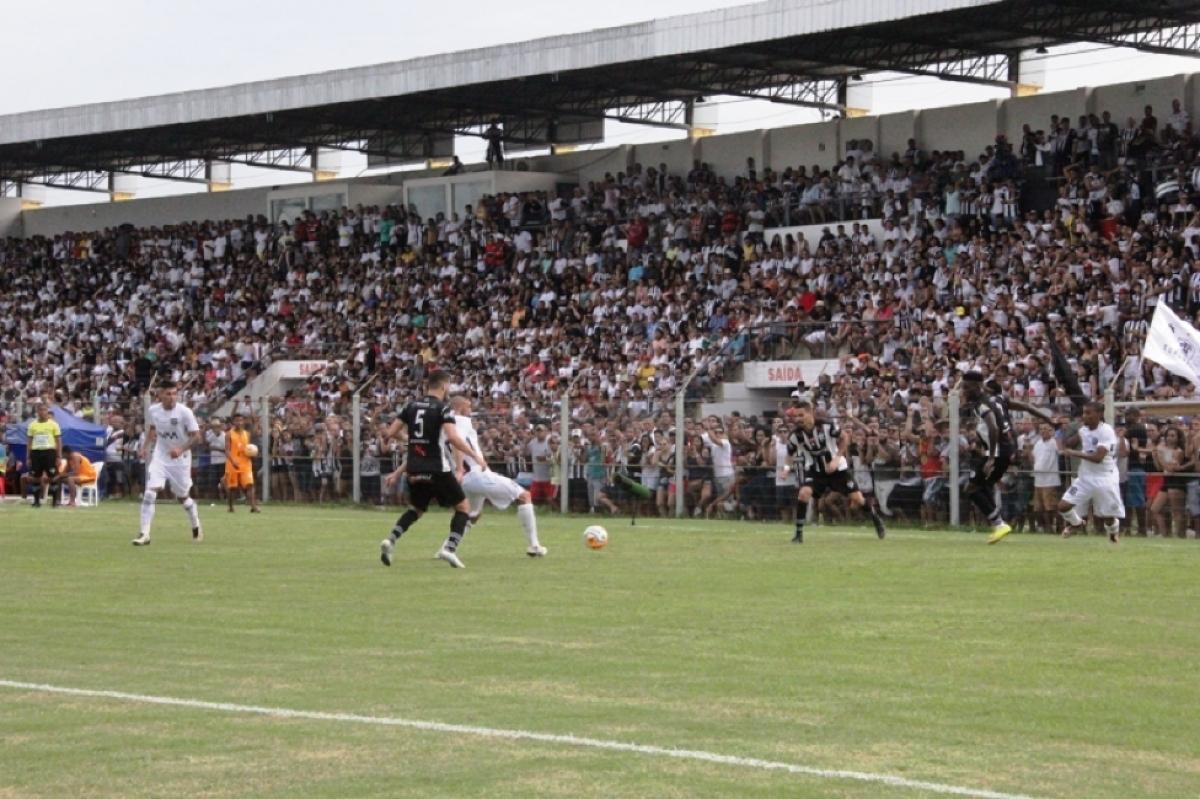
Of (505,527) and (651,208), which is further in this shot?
(651,208)

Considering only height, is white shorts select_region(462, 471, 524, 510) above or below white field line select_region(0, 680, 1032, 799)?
above

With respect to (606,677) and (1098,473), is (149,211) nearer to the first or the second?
(1098,473)

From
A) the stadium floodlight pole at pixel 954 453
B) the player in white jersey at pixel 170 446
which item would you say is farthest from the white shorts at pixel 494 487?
the stadium floodlight pole at pixel 954 453

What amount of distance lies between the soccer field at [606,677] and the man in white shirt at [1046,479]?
21.2 feet

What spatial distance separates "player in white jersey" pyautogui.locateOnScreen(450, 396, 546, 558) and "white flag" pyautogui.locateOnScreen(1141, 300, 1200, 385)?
8164 millimetres

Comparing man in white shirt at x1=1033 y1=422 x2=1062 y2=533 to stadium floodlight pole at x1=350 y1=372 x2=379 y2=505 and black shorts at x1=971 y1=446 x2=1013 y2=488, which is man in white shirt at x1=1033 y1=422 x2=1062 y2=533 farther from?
stadium floodlight pole at x1=350 y1=372 x2=379 y2=505

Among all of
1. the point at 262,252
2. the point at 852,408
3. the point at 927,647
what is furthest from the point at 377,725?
the point at 262,252

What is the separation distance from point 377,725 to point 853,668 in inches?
130

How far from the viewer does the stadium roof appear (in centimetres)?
4122

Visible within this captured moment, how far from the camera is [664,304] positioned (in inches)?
1706

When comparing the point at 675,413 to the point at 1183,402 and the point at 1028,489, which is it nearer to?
the point at 1028,489

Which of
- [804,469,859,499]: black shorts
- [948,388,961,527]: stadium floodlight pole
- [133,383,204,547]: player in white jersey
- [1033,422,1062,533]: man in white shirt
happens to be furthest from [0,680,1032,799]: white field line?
[948,388,961,527]: stadium floodlight pole

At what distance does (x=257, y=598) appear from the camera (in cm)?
1678

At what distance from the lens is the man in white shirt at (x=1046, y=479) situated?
27.6 meters
